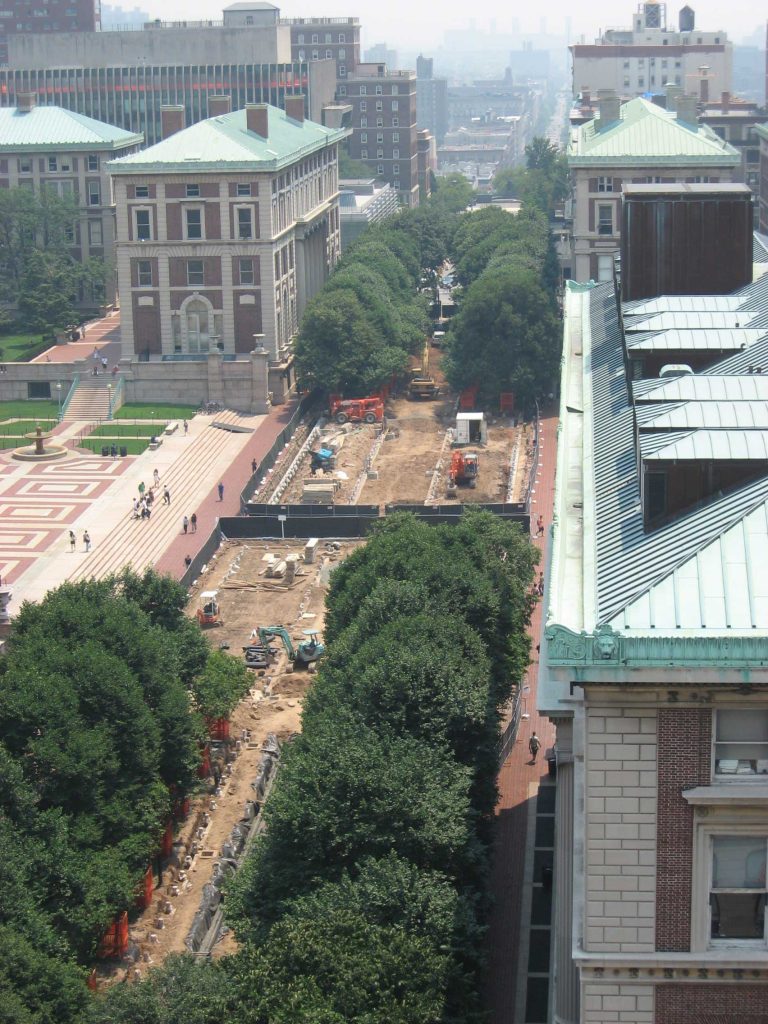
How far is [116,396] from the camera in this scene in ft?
479

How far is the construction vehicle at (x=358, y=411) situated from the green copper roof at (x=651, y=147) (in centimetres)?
2407

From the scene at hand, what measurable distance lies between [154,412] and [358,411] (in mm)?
16124

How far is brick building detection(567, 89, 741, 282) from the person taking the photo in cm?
13700

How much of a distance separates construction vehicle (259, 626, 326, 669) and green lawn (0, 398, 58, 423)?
56.8m

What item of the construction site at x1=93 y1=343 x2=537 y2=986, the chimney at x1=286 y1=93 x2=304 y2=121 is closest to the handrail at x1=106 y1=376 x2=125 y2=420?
the construction site at x1=93 y1=343 x2=537 y2=986

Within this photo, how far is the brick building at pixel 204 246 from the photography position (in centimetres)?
14700

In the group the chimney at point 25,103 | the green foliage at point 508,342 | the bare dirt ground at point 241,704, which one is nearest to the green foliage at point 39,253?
the chimney at point 25,103

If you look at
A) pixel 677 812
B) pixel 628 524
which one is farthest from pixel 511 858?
pixel 677 812

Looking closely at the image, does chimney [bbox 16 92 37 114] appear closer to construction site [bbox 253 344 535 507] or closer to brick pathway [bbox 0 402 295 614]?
construction site [bbox 253 344 535 507]

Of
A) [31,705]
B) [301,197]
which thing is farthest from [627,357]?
[301,197]

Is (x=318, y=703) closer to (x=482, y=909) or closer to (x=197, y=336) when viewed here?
(x=482, y=909)

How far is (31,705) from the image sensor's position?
2418 inches

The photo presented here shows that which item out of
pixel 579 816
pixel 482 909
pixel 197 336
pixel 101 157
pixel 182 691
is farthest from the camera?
pixel 101 157

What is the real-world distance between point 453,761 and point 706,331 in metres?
14.9
